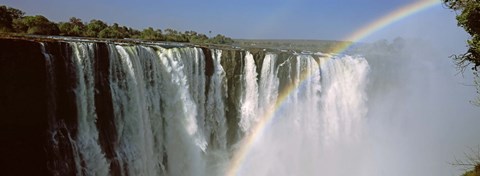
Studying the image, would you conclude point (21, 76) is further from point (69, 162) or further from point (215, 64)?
point (215, 64)

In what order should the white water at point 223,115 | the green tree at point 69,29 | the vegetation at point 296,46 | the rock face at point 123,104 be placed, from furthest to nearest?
the vegetation at point 296,46, the green tree at point 69,29, the white water at point 223,115, the rock face at point 123,104

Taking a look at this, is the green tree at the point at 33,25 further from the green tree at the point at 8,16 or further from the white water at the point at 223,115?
the white water at the point at 223,115

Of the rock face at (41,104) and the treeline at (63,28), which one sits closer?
the rock face at (41,104)

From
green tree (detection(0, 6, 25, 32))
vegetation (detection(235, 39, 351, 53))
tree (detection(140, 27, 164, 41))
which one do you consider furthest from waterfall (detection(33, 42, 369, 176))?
tree (detection(140, 27, 164, 41))

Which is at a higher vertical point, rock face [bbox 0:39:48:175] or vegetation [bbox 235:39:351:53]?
vegetation [bbox 235:39:351:53]

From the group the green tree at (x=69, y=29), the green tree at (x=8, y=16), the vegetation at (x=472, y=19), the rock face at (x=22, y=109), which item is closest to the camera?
the vegetation at (x=472, y=19)

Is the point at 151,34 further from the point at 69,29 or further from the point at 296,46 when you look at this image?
the point at 296,46

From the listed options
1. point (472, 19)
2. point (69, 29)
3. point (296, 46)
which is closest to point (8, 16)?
point (69, 29)

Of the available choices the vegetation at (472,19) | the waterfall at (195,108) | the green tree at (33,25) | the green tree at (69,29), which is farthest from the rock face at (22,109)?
the green tree at (69,29)

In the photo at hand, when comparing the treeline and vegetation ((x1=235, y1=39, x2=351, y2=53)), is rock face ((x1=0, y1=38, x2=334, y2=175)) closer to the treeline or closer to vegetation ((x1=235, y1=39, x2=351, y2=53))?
the treeline

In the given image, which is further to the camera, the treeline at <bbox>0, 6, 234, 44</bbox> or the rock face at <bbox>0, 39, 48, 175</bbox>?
the treeline at <bbox>0, 6, 234, 44</bbox>

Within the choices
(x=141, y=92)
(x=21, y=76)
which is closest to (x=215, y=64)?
(x=141, y=92)

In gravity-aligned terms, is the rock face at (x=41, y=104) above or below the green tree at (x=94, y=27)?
below
